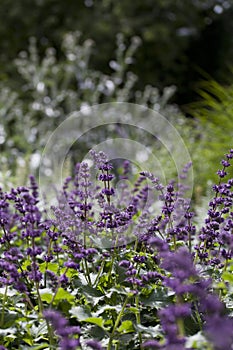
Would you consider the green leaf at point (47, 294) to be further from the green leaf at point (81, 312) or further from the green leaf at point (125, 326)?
the green leaf at point (125, 326)

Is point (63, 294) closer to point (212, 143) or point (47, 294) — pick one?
point (47, 294)

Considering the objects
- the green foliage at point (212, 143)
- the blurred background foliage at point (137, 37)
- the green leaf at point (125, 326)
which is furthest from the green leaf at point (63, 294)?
the blurred background foliage at point (137, 37)

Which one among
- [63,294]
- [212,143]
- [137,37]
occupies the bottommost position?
[63,294]

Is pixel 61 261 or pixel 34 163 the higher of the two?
pixel 34 163

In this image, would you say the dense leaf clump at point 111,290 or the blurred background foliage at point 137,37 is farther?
the blurred background foliage at point 137,37

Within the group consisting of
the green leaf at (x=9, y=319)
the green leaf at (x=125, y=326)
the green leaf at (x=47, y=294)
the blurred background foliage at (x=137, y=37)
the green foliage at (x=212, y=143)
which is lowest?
the green leaf at (x=125, y=326)

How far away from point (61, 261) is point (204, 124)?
4417 mm

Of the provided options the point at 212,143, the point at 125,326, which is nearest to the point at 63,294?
the point at 125,326

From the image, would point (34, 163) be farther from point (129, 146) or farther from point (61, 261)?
point (61, 261)

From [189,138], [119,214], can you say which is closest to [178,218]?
[119,214]

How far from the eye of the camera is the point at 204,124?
22.2ft

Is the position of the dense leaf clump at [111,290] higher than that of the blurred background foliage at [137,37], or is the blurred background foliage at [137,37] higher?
the blurred background foliage at [137,37]

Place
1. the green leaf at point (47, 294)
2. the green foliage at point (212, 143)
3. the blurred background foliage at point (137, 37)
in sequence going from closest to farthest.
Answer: the green leaf at point (47, 294) → the green foliage at point (212, 143) → the blurred background foliage at point (137, 37)

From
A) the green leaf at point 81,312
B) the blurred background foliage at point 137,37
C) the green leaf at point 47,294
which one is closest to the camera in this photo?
the green leaf at point 81,312
